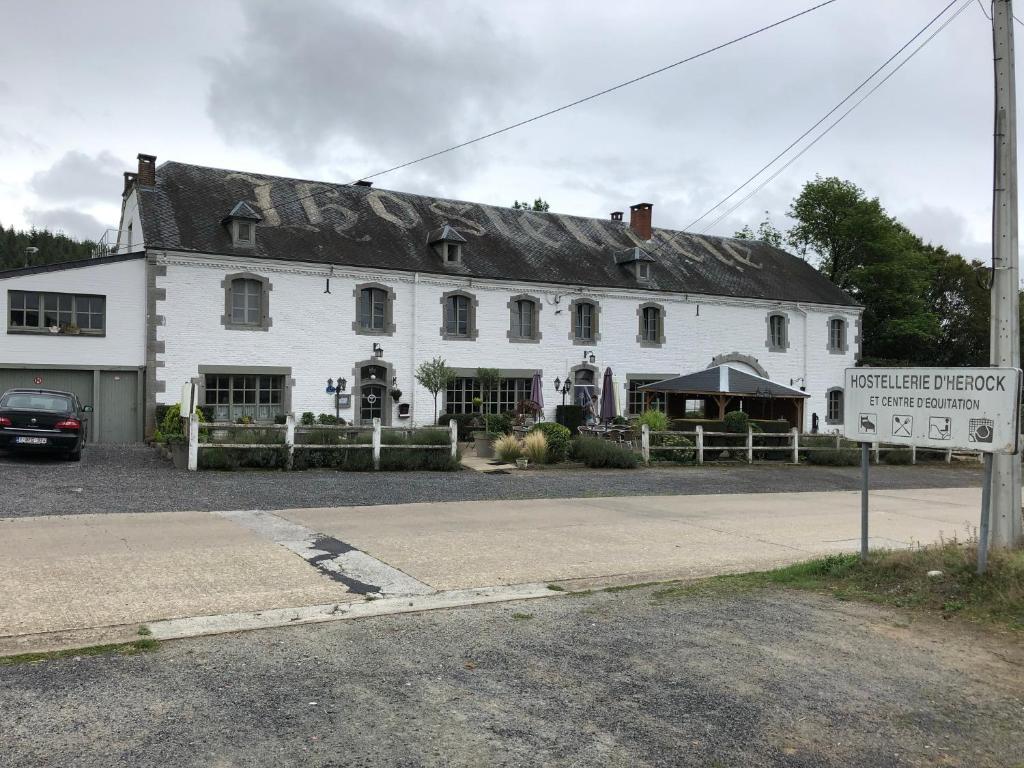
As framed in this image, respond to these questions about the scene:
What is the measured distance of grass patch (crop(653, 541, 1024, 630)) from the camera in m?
6.18

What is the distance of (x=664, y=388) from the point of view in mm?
26594

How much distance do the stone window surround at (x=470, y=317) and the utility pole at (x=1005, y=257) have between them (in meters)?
19.1

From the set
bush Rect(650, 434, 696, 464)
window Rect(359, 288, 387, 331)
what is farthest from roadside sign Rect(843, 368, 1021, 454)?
window Rect(359, 288, 387, 331)

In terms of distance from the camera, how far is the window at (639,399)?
2875 centimetres

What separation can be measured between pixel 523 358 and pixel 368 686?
890 inches

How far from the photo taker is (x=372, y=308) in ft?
80.9

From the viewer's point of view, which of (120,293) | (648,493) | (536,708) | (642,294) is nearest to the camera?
(536,708)

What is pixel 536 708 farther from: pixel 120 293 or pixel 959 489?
pixel 120 293

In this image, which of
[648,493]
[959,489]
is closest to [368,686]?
[648,493]

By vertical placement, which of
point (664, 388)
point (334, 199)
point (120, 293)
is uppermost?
point (334, 199)

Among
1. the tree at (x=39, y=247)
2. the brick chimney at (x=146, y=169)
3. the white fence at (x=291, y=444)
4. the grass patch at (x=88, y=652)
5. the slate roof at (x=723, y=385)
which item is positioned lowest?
the grass patch at (x=88, y=652)

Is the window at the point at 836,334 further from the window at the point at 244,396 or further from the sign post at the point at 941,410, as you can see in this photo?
the sign post at the point at 941,410

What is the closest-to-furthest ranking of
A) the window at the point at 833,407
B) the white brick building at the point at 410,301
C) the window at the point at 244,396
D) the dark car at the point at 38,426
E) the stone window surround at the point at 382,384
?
1. the dark car at the point at 38,426
2. the white brick building at the point at 410,301
3. the window at the point at 244,396
4. the stone window surround at the point at 382,384
5. the window at the point at 833,407

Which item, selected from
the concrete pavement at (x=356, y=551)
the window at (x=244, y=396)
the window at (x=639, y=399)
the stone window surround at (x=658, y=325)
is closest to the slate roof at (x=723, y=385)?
the window at (x=639, y=399)
